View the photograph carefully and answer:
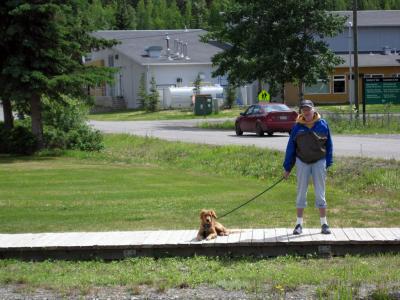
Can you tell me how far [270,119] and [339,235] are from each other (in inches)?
908

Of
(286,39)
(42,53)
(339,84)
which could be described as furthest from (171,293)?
(339,84)

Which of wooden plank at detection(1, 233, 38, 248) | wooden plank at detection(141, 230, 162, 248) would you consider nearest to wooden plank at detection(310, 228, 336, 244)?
wooden plank at detection(141, 230, 162, 248)

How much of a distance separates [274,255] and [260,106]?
24373 mm

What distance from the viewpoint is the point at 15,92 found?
24.8 m

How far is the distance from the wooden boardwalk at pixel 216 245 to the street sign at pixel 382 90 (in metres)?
26.7

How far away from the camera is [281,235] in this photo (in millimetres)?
10070

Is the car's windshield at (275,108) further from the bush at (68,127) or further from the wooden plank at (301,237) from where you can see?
the wooden plank at (301,237)

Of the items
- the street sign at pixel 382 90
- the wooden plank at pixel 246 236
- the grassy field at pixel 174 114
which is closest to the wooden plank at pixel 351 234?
the wooden plank at pixel 246 236

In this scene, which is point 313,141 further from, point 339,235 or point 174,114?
point 174,114

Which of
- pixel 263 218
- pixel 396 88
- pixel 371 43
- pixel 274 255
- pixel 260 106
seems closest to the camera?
pixel 274 255

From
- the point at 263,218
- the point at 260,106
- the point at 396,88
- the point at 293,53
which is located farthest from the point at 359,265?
the point at 293,53

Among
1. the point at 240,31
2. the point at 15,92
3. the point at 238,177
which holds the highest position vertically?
the point at 240,31

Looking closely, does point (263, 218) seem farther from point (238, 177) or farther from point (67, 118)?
point (67, 118)

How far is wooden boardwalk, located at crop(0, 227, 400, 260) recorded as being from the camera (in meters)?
9.58
